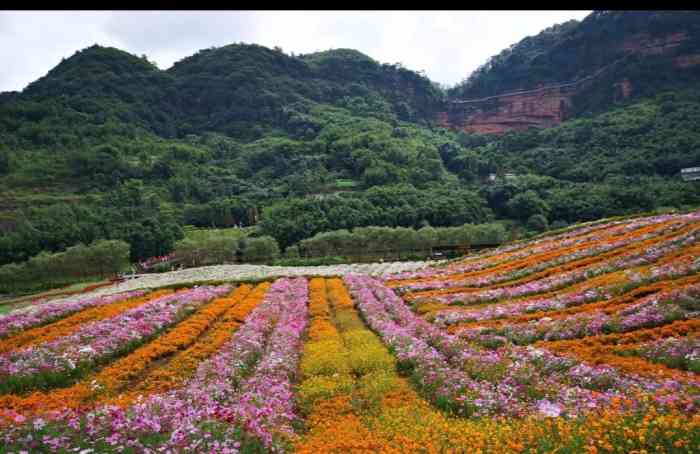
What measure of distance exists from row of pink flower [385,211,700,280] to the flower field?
260cm

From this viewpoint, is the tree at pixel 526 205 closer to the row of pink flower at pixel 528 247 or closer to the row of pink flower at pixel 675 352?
the row of pink flower at pixel 528 247

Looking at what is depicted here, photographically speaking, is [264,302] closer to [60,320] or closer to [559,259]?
[60,320]

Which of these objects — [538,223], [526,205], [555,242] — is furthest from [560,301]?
[526,205]

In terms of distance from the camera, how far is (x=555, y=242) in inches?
1358

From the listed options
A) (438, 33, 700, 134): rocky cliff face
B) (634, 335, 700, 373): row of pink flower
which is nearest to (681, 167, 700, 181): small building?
(438, 33, 700, 134): rocky cliff face

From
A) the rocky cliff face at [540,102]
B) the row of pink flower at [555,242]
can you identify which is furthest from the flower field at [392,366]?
the rocky cliff face at [540,102]

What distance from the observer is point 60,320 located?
24172 millimetres

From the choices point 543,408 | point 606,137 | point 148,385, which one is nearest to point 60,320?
point 148,385

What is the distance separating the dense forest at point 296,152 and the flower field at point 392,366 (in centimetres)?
5141

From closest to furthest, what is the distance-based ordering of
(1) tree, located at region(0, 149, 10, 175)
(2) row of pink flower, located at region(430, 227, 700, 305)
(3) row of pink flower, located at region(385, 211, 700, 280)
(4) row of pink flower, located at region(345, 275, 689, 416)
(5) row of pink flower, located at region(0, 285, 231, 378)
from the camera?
(4) row of pink flower, located at region(345, 275, 689, 416)
(5) row of pink flower, located at region(0, 285, 231, 378)
(2) row of pink flower, located at region(430, 227, 700, 305)
(3) row of pink flower, located at region(385, 211, 700, 280)
(1) tree, located at region(0, 149, 10, 175)

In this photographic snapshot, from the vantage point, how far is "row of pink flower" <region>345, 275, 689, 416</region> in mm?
10211

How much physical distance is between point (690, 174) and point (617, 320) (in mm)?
84896

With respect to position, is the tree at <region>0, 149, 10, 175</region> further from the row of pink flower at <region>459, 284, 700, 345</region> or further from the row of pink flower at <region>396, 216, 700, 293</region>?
the row of pink flower at <region>459, 284, 700, 345</region>

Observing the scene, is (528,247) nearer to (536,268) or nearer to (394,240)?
(536,268)
